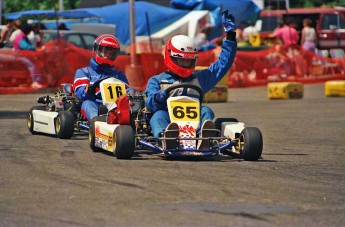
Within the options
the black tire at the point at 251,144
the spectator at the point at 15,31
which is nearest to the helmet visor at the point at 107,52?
the black tire at the point at 251,144

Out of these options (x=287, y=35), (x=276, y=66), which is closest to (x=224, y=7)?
(x=287, y=35)

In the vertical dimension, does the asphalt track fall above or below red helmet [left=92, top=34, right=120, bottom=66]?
below

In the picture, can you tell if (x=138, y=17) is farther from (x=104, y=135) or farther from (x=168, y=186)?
(x=168, y=186)

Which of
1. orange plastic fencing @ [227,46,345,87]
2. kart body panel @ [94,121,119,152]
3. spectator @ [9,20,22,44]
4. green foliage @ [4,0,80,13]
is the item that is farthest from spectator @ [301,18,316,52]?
green foliage @ [4,0,80,13]

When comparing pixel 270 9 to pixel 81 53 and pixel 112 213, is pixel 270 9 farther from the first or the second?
pixel 112 213

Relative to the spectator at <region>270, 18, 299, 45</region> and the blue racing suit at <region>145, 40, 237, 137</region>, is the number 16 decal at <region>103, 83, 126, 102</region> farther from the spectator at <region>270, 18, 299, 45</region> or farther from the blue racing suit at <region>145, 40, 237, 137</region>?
the spectator at <region>270, 18, 299, 45</region>

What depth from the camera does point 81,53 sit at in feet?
75.7

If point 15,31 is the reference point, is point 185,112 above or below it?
below

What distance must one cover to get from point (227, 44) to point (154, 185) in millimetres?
3538

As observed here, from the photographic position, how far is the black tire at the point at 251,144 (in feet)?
34.2

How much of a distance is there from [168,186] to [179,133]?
1984 mm

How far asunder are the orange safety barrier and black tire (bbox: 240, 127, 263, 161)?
37.4ft

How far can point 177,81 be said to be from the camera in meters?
11.4

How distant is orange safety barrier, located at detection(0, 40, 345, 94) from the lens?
22391mm
